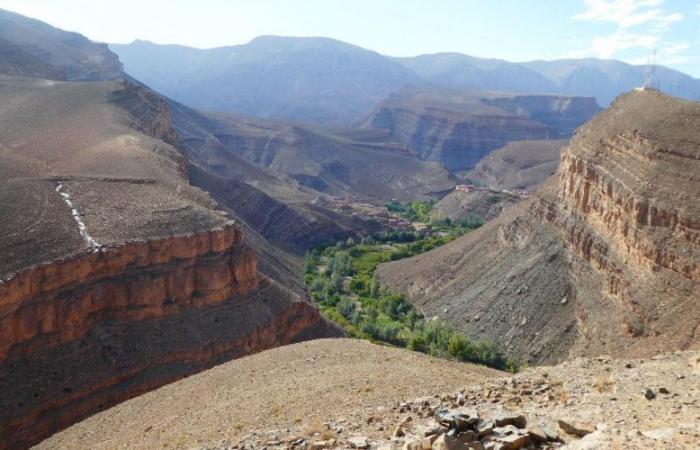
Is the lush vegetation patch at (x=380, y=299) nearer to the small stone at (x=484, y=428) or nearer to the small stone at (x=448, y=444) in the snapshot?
the small stone at (x=484, y=428)

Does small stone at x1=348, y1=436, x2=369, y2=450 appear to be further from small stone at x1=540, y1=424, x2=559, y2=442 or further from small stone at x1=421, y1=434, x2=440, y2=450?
small stone at x1=540, y1=424, x2=559, y2=442

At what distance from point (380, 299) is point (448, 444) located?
161 feet

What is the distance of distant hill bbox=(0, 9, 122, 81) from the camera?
363 feet

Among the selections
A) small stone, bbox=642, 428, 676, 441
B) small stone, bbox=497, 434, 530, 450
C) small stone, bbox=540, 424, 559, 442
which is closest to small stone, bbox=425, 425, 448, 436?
small stone, bbox=497, 434, 530, 450

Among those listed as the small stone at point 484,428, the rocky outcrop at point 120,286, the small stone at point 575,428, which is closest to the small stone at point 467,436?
the small stone at point 484,428

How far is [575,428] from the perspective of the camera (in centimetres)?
1273

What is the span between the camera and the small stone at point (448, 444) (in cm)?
1215

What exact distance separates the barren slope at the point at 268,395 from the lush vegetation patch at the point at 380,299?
58.0 feet

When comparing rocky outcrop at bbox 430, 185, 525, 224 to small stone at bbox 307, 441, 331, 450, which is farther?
rocky outcrop at bbox 430, 185, 525, 224

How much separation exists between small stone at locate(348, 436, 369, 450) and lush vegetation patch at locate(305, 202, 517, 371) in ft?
97.4

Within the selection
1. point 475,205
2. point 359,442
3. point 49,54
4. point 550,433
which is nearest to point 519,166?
point 475,205

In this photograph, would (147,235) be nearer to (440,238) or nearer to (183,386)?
(183,386)

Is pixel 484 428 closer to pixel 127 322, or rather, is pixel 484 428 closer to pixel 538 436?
pixel 538 436

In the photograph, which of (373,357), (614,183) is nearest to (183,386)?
(373,357)
